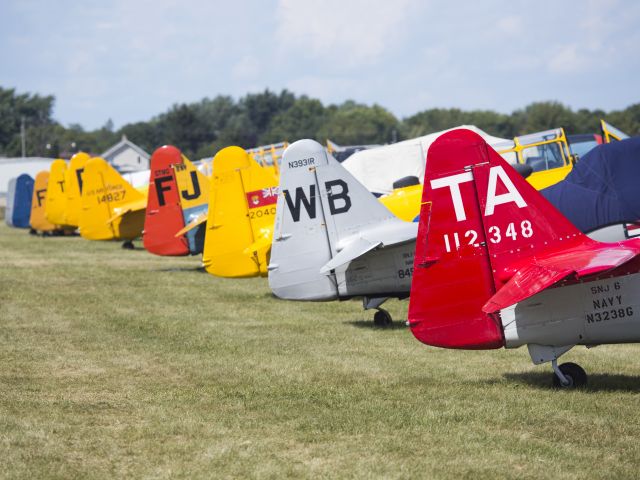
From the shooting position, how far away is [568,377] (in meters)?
8.10

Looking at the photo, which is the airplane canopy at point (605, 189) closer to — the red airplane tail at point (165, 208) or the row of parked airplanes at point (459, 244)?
the row of parked airplanes at point (459, 244)

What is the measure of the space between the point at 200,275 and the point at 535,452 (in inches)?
550

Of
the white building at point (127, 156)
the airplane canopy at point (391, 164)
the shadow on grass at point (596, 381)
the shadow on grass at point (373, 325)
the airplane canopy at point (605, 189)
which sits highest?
the white building at point (127, 156)

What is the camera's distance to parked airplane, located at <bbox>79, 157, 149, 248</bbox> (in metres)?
25.9

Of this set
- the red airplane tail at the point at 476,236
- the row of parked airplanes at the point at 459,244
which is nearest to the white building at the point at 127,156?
the row of parked airplanes at the point at 459,244

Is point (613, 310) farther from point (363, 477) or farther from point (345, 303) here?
point (345, 303)

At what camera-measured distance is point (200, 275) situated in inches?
771

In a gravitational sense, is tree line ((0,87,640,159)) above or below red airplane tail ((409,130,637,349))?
above

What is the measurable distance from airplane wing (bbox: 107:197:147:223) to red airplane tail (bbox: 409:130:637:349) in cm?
1862

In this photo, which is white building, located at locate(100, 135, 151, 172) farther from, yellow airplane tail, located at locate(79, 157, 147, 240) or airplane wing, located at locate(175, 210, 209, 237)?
airplane wing, located at locate(175, 210, 209, 237)

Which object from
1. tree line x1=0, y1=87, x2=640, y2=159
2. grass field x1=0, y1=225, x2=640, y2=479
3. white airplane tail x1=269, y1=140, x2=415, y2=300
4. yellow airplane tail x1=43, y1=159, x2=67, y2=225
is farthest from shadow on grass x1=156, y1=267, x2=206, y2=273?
tree line x1=0, y1=87, x2=640, y2=159

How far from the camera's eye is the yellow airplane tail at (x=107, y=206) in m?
25.9

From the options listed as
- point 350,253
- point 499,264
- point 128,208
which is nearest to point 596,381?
point 499,264

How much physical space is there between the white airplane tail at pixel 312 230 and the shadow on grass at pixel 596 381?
336cm
